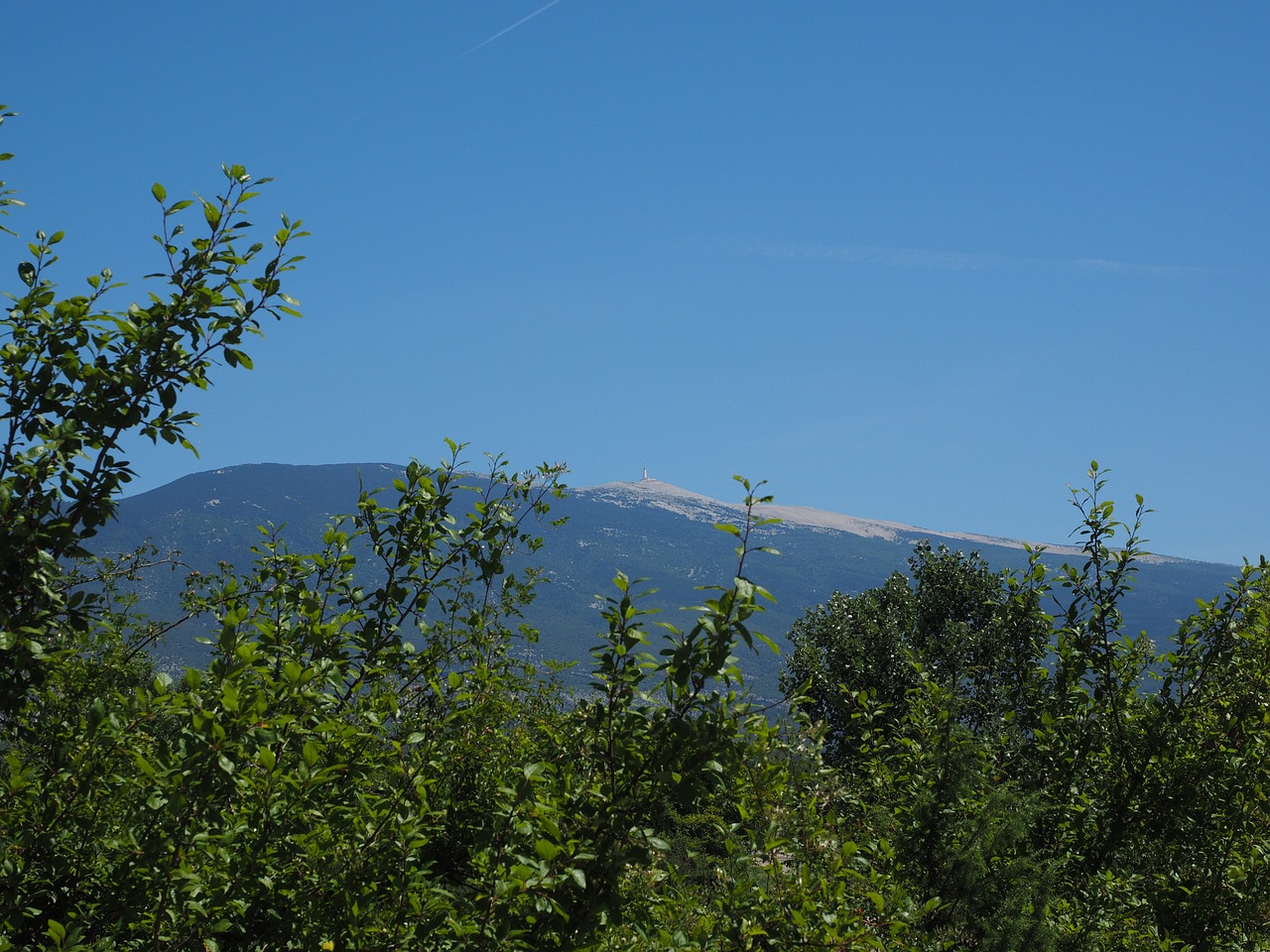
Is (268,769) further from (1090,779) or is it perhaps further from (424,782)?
(1090,779)

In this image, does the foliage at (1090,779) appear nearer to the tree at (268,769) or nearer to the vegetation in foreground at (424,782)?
the vegetation in foreground at (424,782)

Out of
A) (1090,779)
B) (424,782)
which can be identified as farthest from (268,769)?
(1090,779)

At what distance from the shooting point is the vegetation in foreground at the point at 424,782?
10.5ft

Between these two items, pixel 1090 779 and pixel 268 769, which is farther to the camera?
pixel 1090 779

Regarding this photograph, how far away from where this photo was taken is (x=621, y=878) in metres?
3.23

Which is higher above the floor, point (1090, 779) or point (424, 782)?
point (424, 782)

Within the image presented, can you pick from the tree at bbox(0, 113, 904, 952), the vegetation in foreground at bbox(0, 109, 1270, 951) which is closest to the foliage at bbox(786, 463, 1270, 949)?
the vegetation in foreground at bbox(0, 109, 1270, 951)

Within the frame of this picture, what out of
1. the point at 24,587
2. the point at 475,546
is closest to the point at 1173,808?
the point at 475,546

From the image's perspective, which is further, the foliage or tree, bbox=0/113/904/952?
the foliage

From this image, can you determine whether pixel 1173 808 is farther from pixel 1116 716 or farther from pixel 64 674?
pixel 64 674

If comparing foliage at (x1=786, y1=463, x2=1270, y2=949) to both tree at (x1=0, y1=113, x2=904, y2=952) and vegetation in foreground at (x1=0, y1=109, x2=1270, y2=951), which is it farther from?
tree at (x1=0, y1=113, x2=904, y2=952)

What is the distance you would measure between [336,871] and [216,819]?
573mm

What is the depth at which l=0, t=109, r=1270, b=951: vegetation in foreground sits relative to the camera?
10.5 ft

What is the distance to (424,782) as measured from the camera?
3.51 meters
